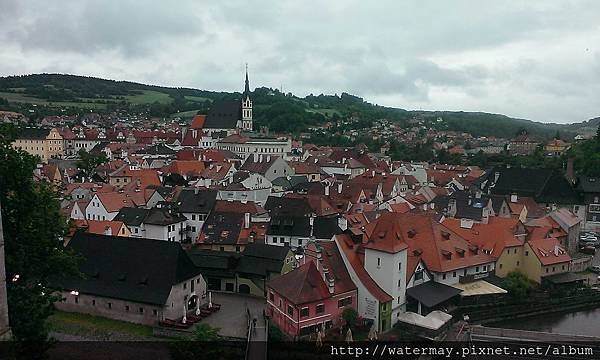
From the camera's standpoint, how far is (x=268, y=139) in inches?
3573

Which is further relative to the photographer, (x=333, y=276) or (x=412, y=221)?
(x=412, y=221)

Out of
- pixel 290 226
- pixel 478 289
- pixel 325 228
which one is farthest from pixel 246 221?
pixel 478 289

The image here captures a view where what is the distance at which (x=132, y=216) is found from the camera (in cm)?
4012

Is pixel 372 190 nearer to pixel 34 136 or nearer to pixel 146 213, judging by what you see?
pixel 146 213

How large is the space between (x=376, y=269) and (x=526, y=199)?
27366 mm

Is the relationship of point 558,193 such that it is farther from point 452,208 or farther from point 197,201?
point 197,201

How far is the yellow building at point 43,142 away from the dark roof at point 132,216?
57.5 m

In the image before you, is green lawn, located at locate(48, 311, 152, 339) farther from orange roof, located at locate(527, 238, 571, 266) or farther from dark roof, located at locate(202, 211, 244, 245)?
orange roof, located at locate(527, 238, 571, 266)

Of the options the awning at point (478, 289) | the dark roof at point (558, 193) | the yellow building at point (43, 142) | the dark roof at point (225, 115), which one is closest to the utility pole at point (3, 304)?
the awning at point (478, 289)

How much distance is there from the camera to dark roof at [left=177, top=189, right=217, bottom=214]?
138 ft

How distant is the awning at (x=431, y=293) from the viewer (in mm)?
28297

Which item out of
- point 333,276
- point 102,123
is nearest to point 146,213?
point 333,276

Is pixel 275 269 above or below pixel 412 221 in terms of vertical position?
below

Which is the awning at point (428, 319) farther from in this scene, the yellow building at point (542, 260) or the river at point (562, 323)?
the yellow building at point (542, 260)
